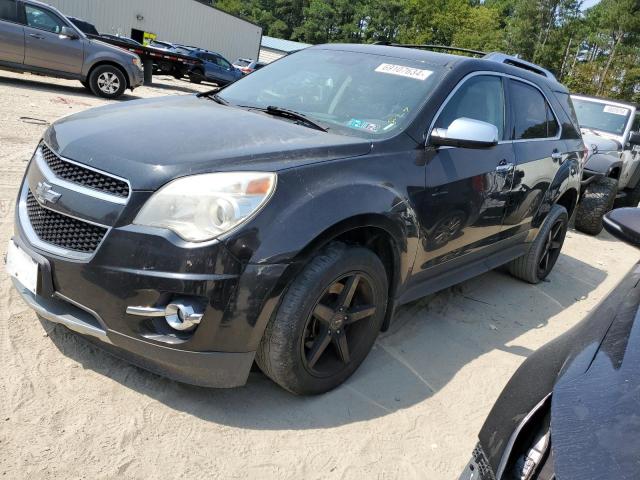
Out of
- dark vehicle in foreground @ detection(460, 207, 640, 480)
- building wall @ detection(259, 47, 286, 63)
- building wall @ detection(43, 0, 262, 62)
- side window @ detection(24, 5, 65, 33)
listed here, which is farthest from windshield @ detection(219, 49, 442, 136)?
building wall @ detection(259, 47, 286, 63)

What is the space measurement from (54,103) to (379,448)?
9.66 m

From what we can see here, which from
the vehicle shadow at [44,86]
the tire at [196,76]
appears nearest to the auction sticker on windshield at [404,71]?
the vehicle shadow at [44,86]

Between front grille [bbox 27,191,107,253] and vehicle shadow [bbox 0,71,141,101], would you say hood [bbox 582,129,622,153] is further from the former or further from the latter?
vehicle shadow [bbox 0,71,141,101]

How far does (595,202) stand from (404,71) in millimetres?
5177

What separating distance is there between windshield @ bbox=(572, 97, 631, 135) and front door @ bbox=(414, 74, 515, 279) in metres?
5.89

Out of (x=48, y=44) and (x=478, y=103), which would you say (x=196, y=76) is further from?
(x=478, y=103)

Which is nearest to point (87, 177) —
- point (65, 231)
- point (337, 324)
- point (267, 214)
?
point (65, 231)

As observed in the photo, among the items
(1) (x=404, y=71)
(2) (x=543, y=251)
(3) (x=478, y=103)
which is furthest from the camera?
(2) (x=543, y=251)

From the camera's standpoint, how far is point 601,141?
319 inches

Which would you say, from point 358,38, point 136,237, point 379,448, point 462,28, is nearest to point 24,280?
point 136,237

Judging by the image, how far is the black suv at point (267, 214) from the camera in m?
2.25

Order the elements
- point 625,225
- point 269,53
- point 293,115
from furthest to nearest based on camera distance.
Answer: point 269,53 → point 293,115 → point 625,225

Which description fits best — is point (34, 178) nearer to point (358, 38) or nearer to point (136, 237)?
point (136, 237)

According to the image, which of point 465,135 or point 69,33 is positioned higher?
point 465,135
